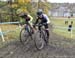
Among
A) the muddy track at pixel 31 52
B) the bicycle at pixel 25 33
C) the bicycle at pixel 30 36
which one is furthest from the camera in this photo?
the bicycle at pixel 25 33

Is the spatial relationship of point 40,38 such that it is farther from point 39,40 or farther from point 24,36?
point 24,36

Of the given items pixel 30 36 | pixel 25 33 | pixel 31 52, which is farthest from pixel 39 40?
pixel 31 52

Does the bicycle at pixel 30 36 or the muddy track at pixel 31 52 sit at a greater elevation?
the bicycle at pixel 30 36

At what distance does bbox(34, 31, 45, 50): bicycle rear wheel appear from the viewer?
10802 millimetres

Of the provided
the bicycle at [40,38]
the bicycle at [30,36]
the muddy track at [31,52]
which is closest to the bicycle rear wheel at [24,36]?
the bicycle at [30,36]

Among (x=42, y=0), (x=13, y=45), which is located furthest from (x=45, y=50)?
(x=42, y=0)

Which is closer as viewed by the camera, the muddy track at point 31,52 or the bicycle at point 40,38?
the muddy track at point 31,52

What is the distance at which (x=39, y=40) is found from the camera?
11.1 m

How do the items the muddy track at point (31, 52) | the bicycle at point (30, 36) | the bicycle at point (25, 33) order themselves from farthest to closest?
the bicycle at point (25, 33) → the bicycle at point (30, 36) → the muddy track at point (31, 52)

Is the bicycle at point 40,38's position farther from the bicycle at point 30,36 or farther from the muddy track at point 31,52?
the muddy track at point 31,52

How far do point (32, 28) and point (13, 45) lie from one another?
1196mm

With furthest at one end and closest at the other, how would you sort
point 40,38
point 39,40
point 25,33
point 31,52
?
point 25,33 → point 40,38 → point 39,40 → point 31,52

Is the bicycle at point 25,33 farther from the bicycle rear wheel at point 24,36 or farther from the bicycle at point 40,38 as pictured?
the bicycle at point 40,38

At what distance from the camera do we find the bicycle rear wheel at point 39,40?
10.8 meters
